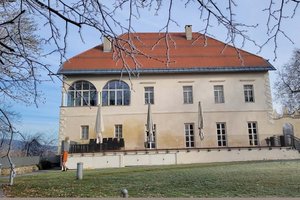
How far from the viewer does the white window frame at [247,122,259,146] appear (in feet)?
86.0

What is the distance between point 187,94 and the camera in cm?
2770

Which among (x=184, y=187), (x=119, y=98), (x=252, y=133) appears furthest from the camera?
(x=119, y=98)

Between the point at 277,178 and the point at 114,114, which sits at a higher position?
the point at 114,114

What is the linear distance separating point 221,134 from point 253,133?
100 inches

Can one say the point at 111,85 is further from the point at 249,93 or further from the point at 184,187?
the point at 184,187

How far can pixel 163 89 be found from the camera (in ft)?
90.8

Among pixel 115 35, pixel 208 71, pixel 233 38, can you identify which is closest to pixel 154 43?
pixel 115 35

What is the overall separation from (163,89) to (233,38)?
971 inches

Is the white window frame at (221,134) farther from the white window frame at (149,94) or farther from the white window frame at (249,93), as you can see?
the white window frame at (149,94)

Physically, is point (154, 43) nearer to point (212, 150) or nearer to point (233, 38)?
point (233, 38)

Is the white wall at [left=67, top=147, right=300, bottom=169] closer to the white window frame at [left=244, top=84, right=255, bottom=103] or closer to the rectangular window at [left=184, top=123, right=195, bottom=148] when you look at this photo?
the rectangular window at [left=184, top=123, right=195, bottom=148]

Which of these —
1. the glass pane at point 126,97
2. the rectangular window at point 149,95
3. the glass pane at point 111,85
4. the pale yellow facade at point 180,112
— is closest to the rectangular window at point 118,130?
the pale yellow facade at point 180,112

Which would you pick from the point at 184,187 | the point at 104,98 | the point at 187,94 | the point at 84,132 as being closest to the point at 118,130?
the point at 84,132

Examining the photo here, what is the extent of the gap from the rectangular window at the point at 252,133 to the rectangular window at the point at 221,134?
197cm
